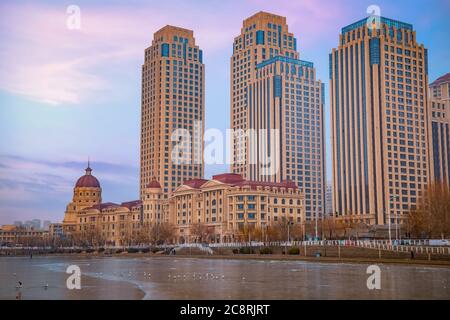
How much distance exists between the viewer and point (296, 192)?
504ft

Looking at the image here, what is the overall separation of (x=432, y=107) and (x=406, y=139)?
24353 millimetres

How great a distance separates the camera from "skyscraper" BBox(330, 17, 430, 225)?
16038 cm

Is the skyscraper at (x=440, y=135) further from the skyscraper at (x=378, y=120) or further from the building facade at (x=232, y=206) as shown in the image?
the building facade at (x=232, y=206)

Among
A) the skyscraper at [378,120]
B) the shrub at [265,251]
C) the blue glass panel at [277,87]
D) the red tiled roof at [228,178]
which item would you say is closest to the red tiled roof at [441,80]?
the skyscraper at [378,120]

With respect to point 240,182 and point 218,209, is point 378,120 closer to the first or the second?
point 240,182

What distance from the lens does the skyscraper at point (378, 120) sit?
526 ft

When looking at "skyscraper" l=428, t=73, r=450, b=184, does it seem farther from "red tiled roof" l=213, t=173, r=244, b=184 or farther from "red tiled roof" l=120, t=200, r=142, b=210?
"red tiled roof" l=120, t=200, r=142, b=210

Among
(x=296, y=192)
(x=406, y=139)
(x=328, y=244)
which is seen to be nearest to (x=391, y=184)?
(x=406, y=139)

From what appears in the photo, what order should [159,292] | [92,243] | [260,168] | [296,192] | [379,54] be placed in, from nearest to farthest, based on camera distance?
[159,292] → [296,192] → [379,54] → [92,243] → [260,168]

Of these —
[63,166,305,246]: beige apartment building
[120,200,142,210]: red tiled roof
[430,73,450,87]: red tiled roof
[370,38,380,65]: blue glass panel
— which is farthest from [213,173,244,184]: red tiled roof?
[430,73,450,87]: red tiled roof

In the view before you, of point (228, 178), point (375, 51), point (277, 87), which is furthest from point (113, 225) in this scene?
point (375, 51)

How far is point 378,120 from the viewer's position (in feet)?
532
